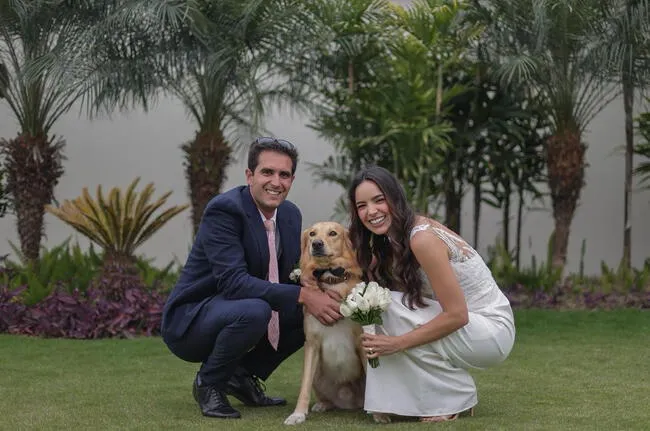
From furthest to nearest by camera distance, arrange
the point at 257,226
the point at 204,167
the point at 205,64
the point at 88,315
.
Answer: the point at 204,167 → the point at 205,64 → the point at 88,315 → the point at 257,226

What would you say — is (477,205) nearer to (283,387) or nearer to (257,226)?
(283,387)

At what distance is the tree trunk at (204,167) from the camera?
996 centimetres

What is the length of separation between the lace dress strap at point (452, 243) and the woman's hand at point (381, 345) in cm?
45

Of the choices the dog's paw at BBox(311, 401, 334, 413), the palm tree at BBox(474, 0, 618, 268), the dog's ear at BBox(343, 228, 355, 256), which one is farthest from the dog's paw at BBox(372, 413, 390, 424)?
the palm tree at BBox(474, 0, 618, 268)

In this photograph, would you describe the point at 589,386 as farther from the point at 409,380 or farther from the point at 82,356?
the point at 82,356

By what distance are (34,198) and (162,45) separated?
1.92m

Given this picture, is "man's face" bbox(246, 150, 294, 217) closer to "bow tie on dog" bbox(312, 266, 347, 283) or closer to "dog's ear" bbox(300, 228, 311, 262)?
"dog's ear" bbox(300, 228, 311, 262)

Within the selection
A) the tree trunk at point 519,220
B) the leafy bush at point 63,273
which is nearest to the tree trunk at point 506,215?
the tree trunk at point 519,220

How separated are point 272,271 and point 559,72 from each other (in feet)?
19.3

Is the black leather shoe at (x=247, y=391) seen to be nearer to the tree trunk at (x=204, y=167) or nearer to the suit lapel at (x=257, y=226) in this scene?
the suit lapel at (x=257, y=226)

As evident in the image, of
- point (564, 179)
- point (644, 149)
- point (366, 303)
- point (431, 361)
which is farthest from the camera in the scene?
point (644, 149)

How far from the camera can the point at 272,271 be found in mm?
4930

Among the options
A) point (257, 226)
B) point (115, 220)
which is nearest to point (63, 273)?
point (115, 220)

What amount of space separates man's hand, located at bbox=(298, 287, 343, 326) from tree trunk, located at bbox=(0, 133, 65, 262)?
5951 mm
